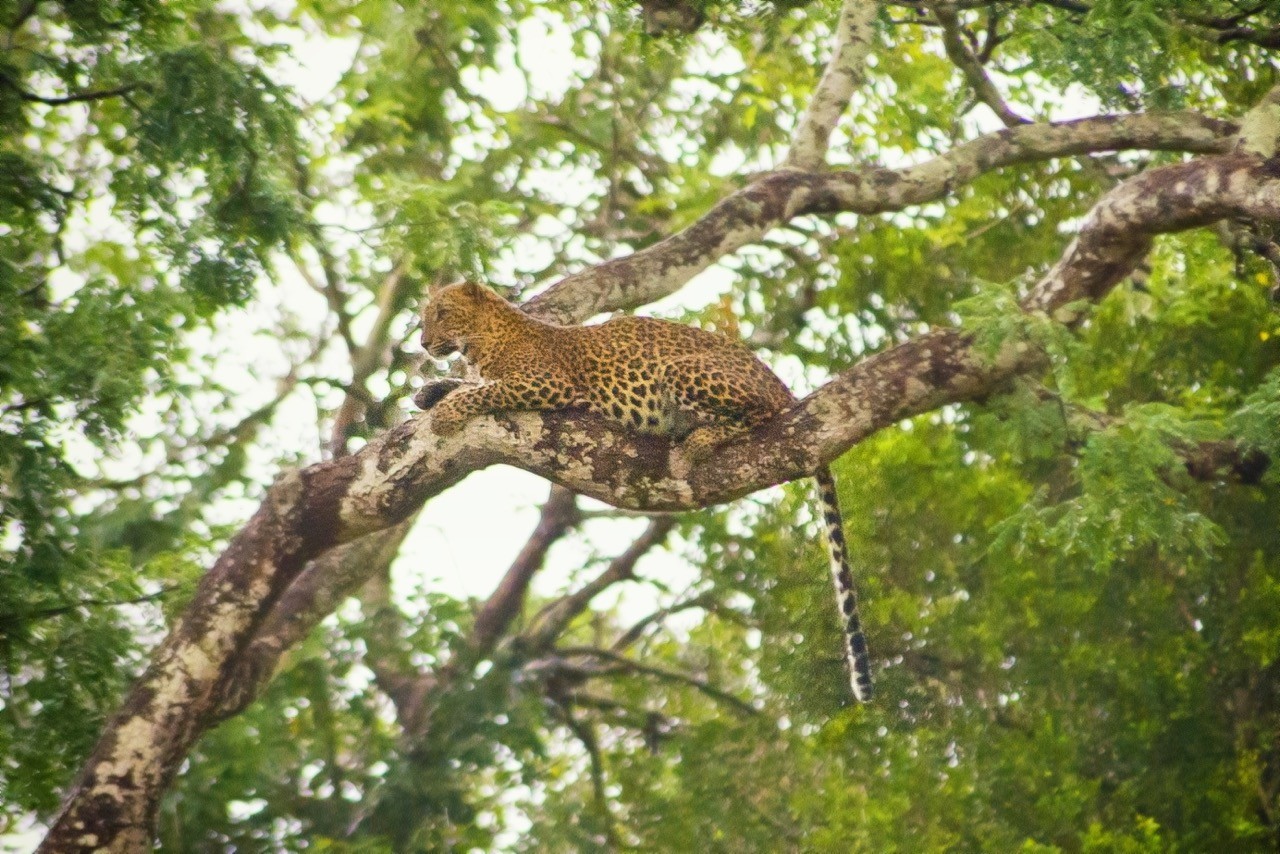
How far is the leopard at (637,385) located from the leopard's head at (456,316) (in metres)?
0.03

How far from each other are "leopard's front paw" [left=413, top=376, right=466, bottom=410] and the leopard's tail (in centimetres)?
162

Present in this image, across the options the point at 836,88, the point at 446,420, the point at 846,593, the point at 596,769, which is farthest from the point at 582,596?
the point at 446,420

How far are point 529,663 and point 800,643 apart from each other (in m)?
2.90

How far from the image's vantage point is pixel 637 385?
6406 millimetres

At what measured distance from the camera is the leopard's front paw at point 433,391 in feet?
21.7

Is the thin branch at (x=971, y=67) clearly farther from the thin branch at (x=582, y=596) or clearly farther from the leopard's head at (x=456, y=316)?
the thin branch at (x=582, y=596)

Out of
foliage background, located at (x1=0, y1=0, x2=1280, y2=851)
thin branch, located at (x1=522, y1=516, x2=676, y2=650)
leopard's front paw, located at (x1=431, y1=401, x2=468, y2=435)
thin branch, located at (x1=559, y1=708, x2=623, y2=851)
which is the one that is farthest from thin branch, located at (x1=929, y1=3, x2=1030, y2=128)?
thin branch, located at (x1=559, y1=708, x2=623, y2=851)

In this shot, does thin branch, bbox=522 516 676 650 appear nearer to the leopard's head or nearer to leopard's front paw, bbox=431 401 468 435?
the leopard's head

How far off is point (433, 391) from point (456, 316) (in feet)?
1.90

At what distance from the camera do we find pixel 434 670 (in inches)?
483

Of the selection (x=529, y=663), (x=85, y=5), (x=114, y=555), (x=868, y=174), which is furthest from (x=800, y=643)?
Answer: (x=85, y=5)

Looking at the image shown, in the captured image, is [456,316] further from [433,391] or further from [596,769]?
[596,769]

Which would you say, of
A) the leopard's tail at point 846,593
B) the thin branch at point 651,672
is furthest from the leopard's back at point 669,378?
the thin branch at point 651,672

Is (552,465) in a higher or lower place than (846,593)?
higher
